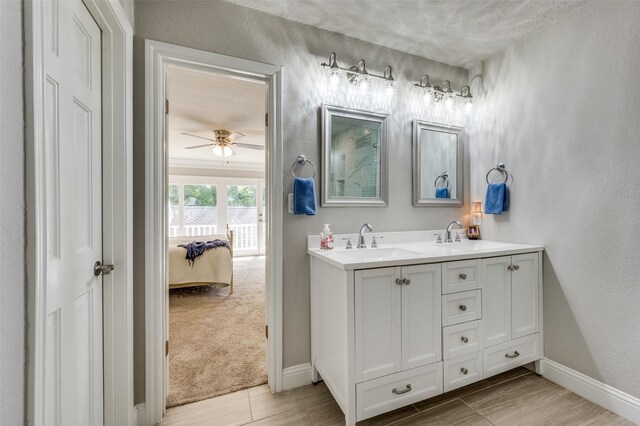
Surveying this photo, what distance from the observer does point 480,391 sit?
69.4 inches

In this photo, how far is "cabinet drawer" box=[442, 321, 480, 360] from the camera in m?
1.58

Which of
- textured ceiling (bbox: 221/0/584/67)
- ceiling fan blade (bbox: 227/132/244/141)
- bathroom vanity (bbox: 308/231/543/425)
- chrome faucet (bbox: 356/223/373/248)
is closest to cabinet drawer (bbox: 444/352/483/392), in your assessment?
bathroom vanity (bbox: 308/231/543/425)

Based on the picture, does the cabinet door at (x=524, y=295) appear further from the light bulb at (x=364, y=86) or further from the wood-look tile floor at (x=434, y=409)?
the light bulb at (x=364, y=86)

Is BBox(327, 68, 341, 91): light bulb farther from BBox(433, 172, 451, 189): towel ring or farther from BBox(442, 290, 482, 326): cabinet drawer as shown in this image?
BBox(442, 290, 482, 326): cabinet drawer

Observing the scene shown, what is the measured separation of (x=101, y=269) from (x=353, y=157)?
1632 mm

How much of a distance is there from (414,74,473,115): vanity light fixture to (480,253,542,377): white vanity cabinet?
133 centimetres

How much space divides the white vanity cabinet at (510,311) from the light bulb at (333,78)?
4.97 ft

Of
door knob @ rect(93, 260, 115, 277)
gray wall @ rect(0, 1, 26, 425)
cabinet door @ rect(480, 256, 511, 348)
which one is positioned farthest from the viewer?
cabinet door @ rect(480, 256, 511, 348)

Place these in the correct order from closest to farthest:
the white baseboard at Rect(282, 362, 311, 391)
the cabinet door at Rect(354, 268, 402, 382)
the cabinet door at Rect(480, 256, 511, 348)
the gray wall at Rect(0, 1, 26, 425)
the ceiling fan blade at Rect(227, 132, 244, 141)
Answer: the gray wall at Rect(0, 1, 26, 425)
the cabinet door at Rect(354, 268, 402, 382)
the cabinet door at Rect(480, 256, 511, 348)
the white baseboard at Rect(282, 362, 311, 391)
the ceiling fan blade at Rect(227, 132, 244, 141)

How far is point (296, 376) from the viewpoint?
1.84m

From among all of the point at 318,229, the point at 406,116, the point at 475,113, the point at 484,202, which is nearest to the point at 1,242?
the point at 318,229

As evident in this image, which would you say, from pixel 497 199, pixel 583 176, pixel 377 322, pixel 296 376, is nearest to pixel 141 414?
pixel 296 376

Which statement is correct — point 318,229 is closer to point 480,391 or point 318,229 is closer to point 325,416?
point 325,416

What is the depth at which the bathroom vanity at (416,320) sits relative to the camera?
4.58 ft
